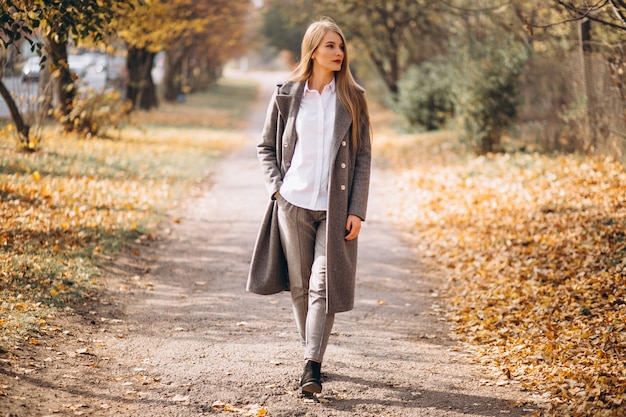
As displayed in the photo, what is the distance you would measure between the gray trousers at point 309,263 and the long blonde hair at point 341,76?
54cm

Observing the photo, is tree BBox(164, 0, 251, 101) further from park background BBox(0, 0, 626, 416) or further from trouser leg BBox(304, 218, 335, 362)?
trouser leg BBox(304, 218, 335, 362)

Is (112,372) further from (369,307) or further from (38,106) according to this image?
(38,106)

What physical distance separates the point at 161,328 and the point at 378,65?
942 inches

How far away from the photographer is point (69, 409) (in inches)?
167

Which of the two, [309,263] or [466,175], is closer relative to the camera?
[309,263]

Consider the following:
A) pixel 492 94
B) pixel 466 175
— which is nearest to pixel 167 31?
pixel 492 94

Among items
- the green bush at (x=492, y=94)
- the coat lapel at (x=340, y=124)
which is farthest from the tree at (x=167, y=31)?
the green bush at (x=492, y=94)

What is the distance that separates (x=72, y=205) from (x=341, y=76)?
615 centimetres

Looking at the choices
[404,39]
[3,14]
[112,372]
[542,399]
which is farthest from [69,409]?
[404,39]

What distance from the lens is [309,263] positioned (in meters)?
4.64

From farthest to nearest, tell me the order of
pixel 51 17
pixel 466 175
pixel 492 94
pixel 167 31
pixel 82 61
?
pixel 82 61 → pixel 167 31 → pixel 492 94 → pixel 466 175 → pixel 51 17

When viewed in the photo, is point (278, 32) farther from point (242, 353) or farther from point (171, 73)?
point (242, 353)

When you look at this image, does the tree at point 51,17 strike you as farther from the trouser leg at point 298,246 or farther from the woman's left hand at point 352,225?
the woman's left hand at point 352,225

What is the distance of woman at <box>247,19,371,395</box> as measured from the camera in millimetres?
4441
